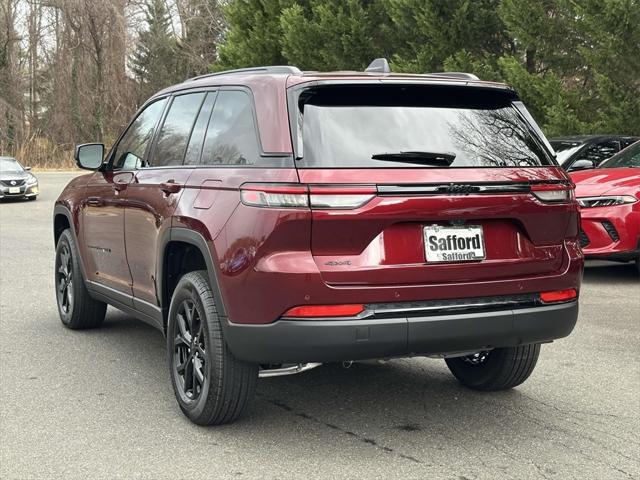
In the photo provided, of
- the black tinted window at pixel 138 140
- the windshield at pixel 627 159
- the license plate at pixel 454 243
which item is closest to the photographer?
the license plate at pixel 454 243

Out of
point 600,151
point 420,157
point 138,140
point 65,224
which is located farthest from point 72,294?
point 600,151

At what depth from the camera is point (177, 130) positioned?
5.26 metres

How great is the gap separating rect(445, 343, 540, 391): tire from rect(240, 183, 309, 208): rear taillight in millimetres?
1792

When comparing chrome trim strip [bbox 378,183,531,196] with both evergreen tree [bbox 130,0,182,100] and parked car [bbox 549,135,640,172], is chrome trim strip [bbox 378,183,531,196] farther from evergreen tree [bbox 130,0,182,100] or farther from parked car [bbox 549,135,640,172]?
evergreen tree [bbox 130,0,182,100]

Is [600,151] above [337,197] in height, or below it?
below

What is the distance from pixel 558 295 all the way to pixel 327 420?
1.38 metres

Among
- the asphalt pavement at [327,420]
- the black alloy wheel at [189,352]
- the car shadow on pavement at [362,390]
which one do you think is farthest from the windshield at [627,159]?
the black alloy wheel at [189,352]

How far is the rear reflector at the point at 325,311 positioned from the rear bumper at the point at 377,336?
0.03 meters

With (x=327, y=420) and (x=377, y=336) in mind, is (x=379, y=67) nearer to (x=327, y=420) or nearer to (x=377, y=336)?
(x=377, y=336)

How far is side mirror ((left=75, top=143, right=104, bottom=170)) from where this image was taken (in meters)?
6.26

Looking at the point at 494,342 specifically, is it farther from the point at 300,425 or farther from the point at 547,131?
the point at 547,131

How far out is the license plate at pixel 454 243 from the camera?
4.02 metres

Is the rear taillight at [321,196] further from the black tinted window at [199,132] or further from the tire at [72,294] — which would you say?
the tire at [72,294]

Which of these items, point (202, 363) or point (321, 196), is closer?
point (321, 196)
